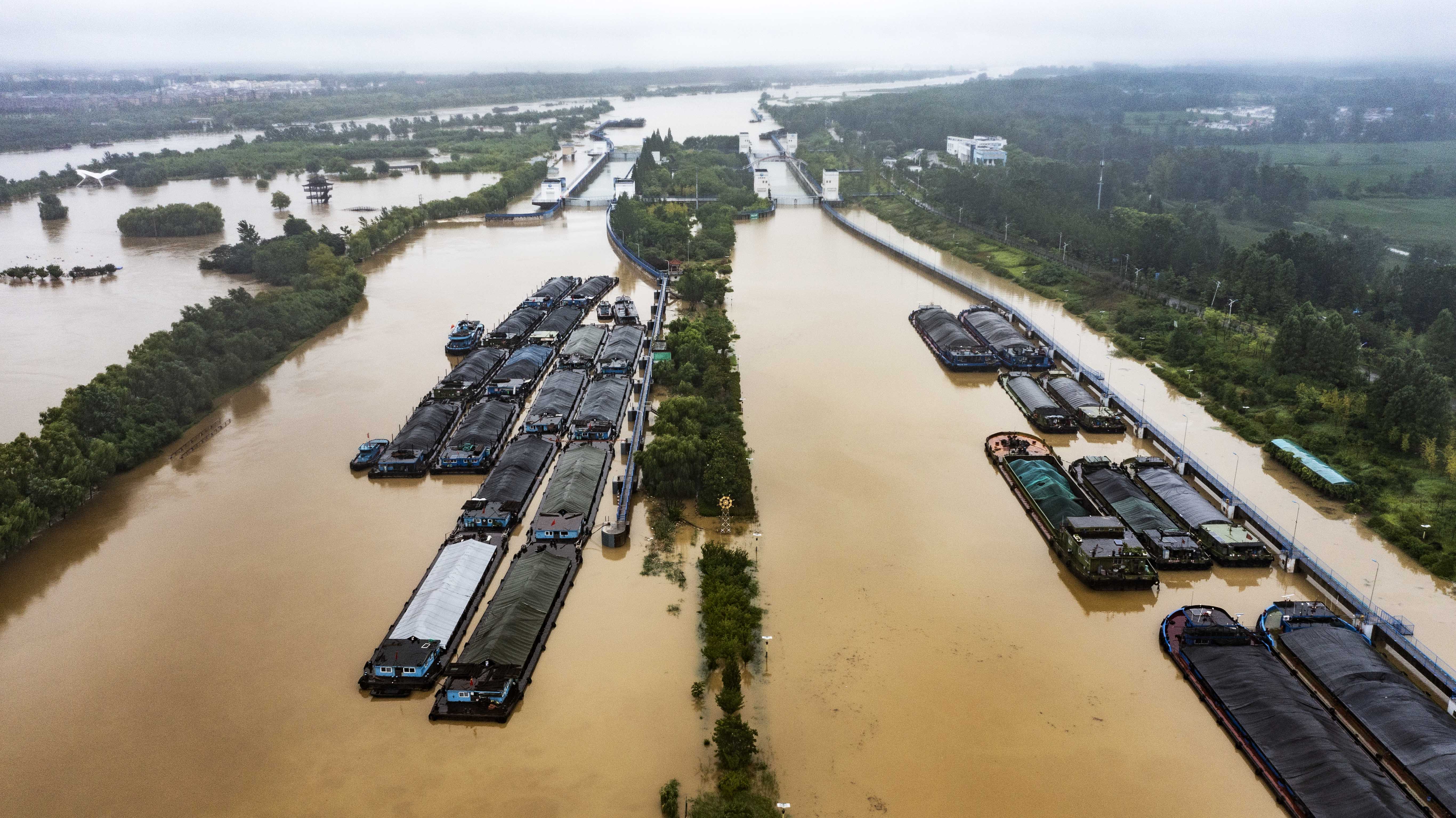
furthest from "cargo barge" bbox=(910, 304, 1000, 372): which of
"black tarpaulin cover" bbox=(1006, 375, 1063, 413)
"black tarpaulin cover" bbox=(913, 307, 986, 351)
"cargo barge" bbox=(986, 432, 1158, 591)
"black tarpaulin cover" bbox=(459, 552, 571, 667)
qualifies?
"black tarpaulin cover" bbox=(459, 552, 571, 667)

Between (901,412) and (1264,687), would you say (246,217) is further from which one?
(1264,687)

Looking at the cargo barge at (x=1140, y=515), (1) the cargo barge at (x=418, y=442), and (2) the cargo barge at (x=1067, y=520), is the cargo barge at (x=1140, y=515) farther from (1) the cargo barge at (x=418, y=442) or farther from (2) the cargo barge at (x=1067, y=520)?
(1) the cargo barge at (x=418, y=442)

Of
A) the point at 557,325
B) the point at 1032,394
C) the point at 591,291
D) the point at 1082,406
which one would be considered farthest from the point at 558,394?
the point at 1082,406

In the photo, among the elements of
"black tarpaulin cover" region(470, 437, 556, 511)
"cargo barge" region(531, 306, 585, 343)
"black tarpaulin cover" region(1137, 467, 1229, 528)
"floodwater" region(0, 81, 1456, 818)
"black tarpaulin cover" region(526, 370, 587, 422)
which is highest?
"cargo barge" region(531, 306, 585, 343)

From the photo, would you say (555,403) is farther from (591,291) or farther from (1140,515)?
(1140,515)

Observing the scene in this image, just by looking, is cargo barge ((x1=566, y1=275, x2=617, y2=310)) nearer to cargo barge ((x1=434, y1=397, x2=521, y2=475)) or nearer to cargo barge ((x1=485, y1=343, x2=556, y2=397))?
cargo barge ((x1=485, y1=343, x2=556, y2=397))

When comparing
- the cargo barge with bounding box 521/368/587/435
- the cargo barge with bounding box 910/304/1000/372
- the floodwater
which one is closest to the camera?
the floodwater

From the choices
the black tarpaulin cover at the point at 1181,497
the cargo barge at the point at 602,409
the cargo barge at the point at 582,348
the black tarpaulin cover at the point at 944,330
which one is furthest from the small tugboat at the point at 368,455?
the black tarpaulin cover at the point at 1181,497
